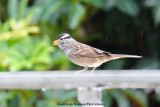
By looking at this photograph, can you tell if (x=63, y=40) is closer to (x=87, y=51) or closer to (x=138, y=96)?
(x=87, y=51)

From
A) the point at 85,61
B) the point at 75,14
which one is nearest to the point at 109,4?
the point at 75,14

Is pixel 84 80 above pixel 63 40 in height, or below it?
below

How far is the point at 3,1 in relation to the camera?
383cm

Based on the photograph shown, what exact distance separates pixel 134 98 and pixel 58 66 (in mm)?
831

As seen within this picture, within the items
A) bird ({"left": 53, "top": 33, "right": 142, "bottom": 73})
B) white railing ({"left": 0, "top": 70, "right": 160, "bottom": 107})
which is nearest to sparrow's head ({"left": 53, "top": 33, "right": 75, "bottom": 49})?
bird ({"left": 53, "top": 33, "right": 142, "bottom": 73})

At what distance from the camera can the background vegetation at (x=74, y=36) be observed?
2.85 meters

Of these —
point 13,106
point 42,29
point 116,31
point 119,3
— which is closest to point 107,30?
point 116,31

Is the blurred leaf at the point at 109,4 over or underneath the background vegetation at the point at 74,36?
over

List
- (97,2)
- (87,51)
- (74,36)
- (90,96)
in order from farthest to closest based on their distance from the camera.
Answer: (97,2) < (74,36) < (90,96) < (87,51)

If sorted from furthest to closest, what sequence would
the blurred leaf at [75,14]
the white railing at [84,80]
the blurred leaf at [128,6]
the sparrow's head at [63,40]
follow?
1. the blurred leaf at [128,6]
2. the blurred leaf at [75,14]
3. the white railing at [84,80]
4. the sparrow's head at [63,40]

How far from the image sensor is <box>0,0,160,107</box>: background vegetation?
2.85 metres

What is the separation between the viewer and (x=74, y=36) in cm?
281

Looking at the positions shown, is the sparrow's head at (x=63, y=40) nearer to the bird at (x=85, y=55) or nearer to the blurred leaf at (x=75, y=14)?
the bird at (x=85, y=55)

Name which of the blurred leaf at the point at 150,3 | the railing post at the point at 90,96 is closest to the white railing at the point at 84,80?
the railing post at the point at 90,96
